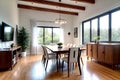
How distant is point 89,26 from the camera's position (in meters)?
6.60

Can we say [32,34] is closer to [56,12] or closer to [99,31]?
[56,12]

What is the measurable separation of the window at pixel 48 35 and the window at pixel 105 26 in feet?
7.58

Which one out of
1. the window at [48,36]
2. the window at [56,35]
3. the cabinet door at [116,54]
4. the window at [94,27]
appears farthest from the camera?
the window at [56,35]

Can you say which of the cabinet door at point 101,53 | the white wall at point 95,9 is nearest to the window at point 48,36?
the white wall at point 95,9

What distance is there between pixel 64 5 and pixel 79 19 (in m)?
1.74

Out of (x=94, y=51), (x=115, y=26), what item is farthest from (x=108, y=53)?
(x=115, y=26)

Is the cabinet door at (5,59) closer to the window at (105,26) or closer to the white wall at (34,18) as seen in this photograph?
the white wall at (34,18)

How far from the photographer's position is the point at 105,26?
511 cm

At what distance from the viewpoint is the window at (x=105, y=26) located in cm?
447

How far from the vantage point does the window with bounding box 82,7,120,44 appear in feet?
14.7

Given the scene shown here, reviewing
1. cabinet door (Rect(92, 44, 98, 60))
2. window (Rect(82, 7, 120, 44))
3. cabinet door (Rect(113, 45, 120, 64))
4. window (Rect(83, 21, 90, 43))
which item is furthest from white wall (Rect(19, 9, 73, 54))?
cabinet door (Rect(113, 45, 120, 64))

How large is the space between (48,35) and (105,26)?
4.03 m

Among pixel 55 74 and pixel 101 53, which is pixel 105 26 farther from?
pixel 55 74

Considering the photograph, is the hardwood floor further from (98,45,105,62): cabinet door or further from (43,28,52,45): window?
(43,28,52,45): window
